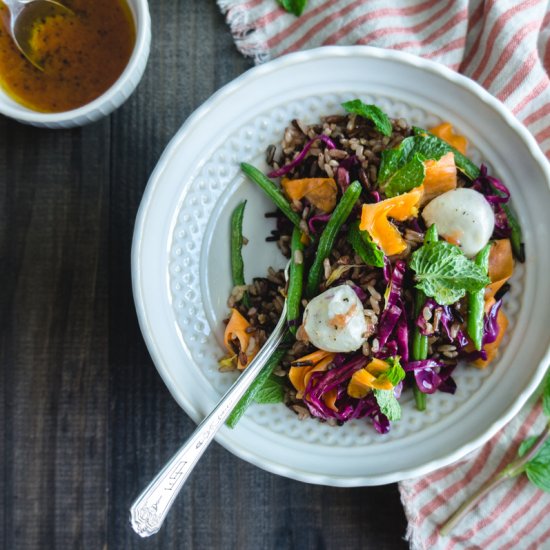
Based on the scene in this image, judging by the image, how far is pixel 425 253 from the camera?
1.50 metres

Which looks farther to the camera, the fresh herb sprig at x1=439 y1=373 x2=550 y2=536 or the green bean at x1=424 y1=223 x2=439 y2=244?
the fresh herb sprig at x1=439 y1=373 x2=550 y2=536

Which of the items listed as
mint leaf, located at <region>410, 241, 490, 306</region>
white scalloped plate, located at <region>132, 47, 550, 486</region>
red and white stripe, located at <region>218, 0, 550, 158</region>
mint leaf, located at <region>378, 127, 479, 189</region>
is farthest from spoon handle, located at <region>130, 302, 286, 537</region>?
red and white stripe, located at <region>218, 0, 550, 158</region>

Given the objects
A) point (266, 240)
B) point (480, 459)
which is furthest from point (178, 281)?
point (480, 459)

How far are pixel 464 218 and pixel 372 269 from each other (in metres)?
0.24

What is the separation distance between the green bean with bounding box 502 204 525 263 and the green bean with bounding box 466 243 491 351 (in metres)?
0.13

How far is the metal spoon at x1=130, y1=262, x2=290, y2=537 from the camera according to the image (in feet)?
4.74

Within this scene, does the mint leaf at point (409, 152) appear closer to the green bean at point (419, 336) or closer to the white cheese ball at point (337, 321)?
the green bean at point (419, 336)

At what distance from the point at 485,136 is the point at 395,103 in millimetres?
242

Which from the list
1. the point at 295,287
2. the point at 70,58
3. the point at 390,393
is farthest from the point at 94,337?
the point at 390,393

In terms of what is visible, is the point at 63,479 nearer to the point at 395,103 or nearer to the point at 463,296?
the point at 463,296

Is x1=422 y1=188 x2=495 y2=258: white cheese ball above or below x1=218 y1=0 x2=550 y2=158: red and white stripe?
below

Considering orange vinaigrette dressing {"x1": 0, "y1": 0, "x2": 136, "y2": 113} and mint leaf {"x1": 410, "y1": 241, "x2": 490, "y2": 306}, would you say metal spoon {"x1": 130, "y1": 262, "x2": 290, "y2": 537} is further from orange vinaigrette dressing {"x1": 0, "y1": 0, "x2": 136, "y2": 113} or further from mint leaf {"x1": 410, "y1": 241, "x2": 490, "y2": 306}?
orange vinaigrette dressing {"x1": 0, "y1": 0, "x2": 136, "y2": 113}

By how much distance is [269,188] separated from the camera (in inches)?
66.6

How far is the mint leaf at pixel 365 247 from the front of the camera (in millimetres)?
1478
